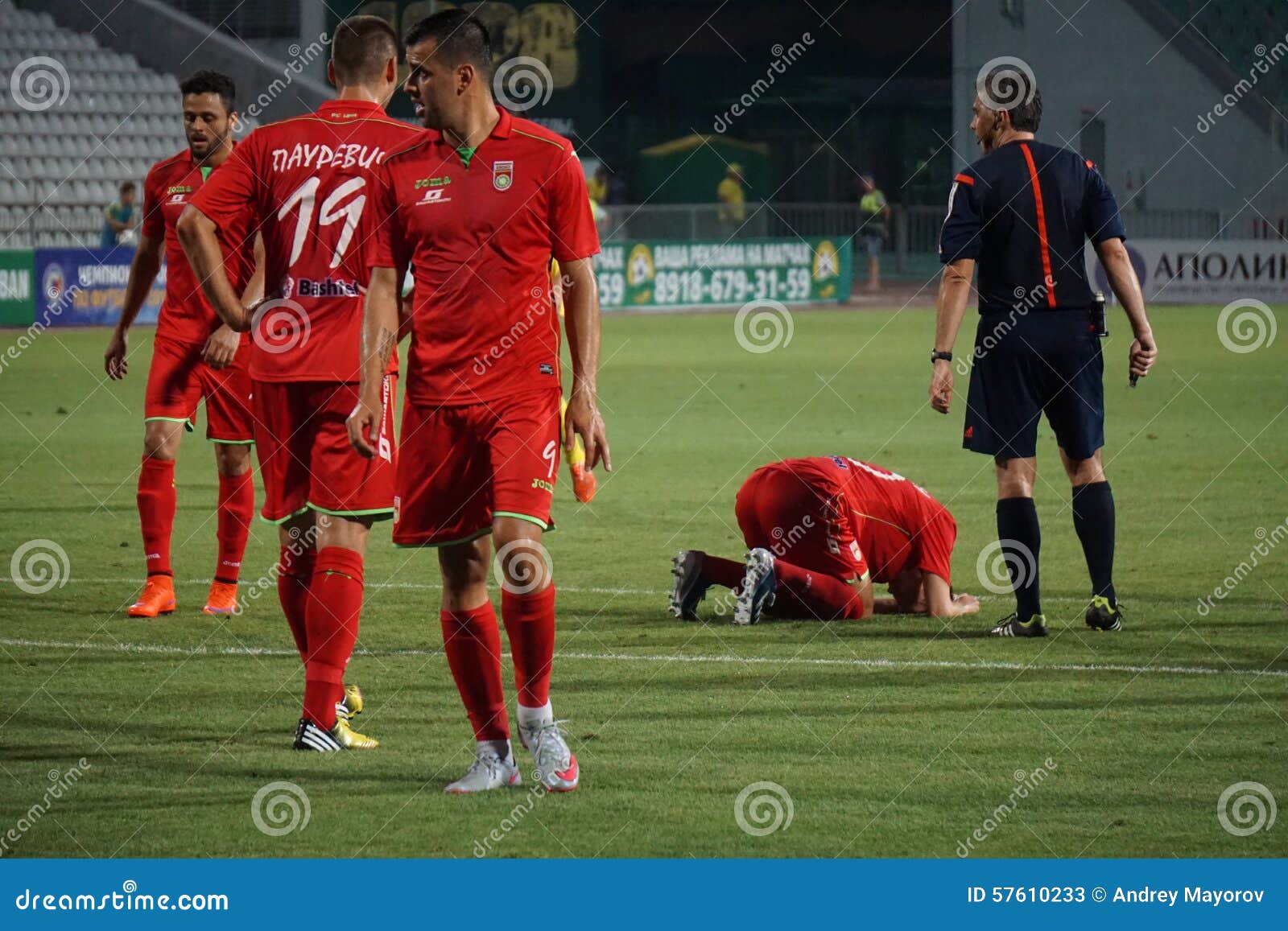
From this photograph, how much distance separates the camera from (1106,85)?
4094 centimetres

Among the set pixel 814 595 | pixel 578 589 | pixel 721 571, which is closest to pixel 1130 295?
pixel 814 595

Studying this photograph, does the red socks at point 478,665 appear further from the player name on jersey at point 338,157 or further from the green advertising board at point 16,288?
the green advertising board at point 16,288

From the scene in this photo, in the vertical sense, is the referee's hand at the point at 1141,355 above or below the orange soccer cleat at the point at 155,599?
above

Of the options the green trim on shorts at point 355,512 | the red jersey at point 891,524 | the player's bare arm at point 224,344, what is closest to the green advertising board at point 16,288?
the red jersey at point 891,524

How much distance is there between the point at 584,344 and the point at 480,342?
284mm

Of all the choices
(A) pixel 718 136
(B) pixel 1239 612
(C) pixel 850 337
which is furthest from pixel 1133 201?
(B) pixel 1239 612

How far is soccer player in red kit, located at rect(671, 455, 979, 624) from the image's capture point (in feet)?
25.6

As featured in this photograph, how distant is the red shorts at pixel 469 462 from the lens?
510 cm

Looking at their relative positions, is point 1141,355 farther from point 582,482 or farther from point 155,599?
point 155,599

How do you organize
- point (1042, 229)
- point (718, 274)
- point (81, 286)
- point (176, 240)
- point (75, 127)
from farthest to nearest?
1. point (718, 274)
2. point (75, 127)
3. point (81, 286)
4. point (176, 240)
5. point (1042, 229)

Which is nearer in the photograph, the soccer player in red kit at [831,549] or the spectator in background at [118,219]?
the soccer player in red kit at [831,549]

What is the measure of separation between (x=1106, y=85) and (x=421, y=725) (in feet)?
123

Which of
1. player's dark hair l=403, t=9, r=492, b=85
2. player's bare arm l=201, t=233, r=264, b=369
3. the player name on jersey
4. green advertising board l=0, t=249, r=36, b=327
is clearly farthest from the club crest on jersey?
green advertising board l=0, t=249, r=36, b=327

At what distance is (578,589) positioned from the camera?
8758 mm
